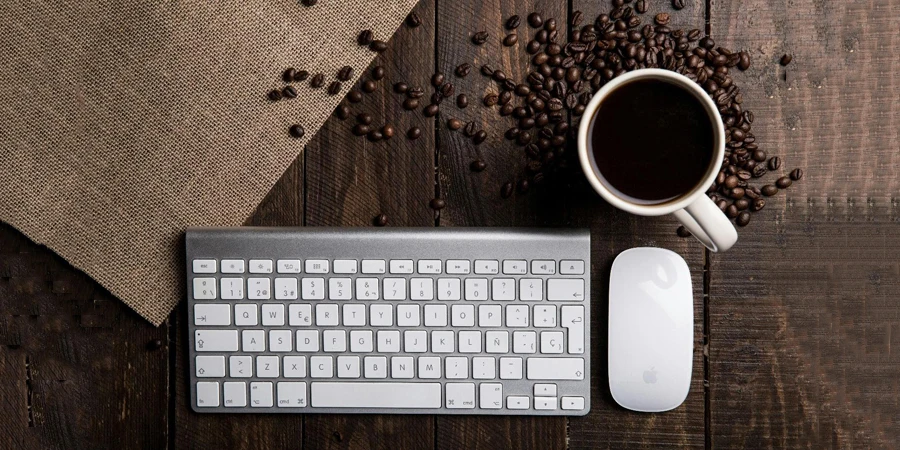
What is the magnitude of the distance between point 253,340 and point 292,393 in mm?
76

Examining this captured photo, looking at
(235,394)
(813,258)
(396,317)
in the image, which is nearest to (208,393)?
(235,394)

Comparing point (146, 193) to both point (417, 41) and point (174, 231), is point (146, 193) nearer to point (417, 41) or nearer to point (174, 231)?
point (174, 231)

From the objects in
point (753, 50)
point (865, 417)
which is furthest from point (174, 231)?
point (865, 417)

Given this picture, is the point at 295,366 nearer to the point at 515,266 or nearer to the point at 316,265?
the point at 316,265

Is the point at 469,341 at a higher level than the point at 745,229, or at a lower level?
lower

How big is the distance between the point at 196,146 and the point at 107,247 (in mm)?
160

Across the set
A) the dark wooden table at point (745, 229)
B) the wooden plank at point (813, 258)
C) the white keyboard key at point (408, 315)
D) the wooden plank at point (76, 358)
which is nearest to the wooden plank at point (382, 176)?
the dark wooden table at point (745, 229)

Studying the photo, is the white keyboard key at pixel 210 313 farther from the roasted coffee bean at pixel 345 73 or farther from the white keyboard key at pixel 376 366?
the roasted coffee bean at pixel 345 73

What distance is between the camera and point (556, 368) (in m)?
0.77

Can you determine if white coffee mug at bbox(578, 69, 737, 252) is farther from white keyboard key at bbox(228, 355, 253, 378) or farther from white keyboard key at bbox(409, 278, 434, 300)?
white keyboard key at bbox(228, 355, 253, 378)

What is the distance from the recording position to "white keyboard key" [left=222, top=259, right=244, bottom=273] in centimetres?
77

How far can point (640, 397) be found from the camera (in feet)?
2.51

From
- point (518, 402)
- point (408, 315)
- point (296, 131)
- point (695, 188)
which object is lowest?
point (518, 402)

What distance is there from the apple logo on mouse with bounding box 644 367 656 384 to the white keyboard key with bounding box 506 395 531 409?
13 cm
